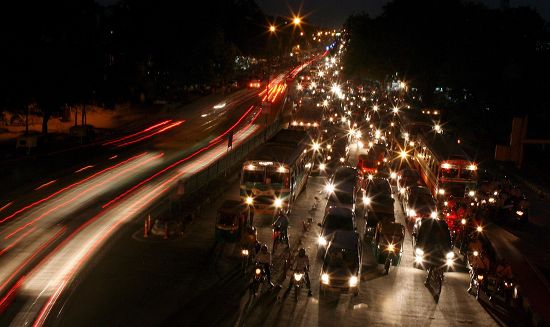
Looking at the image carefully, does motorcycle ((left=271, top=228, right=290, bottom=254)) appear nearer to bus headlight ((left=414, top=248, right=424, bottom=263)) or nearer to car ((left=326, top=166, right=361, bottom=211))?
bus headlight ((left=414, top=248, right=424, bottom=263))

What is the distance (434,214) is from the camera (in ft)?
82.9

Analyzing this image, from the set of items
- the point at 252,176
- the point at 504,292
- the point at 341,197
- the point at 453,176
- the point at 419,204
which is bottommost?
the point at 504,292

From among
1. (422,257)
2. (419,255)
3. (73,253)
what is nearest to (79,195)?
(73,253)

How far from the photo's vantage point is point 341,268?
56.1 ft

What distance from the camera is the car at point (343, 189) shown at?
26.9m

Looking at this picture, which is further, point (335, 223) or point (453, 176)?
point (453, 176)

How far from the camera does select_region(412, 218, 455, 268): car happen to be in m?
20.0

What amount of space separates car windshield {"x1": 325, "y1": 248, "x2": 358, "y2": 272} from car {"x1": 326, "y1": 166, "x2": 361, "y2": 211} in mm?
8202

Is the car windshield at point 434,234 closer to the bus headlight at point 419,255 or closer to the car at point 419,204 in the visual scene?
the bus headlight at point 419,255

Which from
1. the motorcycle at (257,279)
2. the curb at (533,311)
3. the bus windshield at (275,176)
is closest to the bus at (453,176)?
the bus windshield at (275,176)

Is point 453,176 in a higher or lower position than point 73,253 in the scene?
higher

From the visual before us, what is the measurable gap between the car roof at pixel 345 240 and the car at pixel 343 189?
23.2 feet

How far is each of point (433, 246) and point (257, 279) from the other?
22.4 feet

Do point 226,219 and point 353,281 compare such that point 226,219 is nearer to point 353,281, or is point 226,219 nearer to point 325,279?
point 325,279
